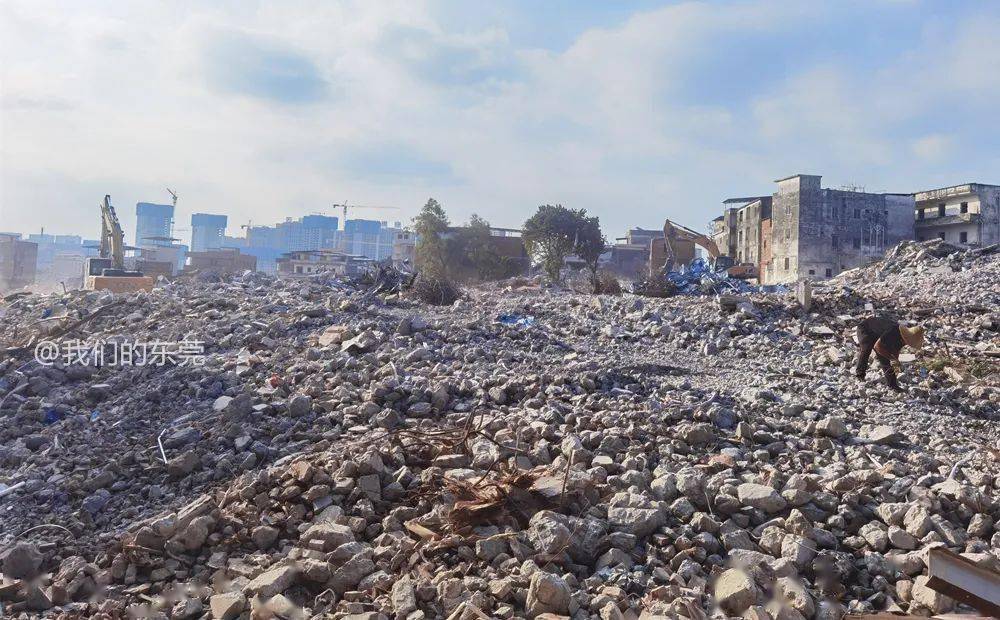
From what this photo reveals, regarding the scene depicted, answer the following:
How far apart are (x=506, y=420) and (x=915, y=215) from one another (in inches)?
1408

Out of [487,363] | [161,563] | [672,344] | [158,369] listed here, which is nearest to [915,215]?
[672,344]

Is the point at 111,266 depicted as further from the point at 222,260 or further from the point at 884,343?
the point at 884,343

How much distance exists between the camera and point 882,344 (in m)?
7.09

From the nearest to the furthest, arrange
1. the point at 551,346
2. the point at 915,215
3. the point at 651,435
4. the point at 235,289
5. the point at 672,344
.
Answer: the point at 651,435, the point at 551,346, the point at 672,344, the point at 235,289, the point at 915,215

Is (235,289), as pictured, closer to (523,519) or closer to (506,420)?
(506,420)

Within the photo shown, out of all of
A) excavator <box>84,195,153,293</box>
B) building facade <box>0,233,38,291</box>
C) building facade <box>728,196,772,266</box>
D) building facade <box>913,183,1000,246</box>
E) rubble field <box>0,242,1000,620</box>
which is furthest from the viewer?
building facade <box>0,233,38,291</box>

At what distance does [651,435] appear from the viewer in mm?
5148

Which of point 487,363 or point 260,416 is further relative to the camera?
point 487,363

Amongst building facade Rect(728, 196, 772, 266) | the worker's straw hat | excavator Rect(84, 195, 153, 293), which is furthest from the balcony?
excavator Rect(84, 195, 153, 293)

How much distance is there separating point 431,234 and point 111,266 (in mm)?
13963

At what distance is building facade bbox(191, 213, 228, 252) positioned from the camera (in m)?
140

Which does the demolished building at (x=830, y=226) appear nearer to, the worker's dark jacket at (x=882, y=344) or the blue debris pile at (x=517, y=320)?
the blue debris pile at (x=517, y=320)

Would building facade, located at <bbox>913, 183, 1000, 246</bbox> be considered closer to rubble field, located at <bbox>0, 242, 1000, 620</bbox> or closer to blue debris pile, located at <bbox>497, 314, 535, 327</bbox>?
blue debris pile, located at <bbox>497, 314, 535, 327</bbox>

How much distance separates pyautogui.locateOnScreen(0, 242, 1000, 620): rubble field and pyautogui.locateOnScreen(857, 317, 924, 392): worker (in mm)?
214
